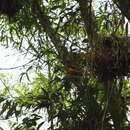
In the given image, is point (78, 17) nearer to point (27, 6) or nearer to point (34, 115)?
point (27, 6)

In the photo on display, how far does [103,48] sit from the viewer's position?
2.03 m

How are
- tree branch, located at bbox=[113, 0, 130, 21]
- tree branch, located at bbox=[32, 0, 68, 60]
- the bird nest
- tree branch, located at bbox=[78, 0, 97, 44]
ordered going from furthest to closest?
tree branch, located at bbox=[32, 0, 68, 60], tree branch, located at bbox=[78, 0, 97, 44], the bird nest, tree branch, located at bbox=[113, 0, 130, 21]

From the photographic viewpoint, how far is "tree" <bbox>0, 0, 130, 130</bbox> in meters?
2.05

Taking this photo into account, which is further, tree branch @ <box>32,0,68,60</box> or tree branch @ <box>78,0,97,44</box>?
tree branch @ <box>32,0,68,60</box>

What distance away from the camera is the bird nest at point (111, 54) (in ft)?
6.59

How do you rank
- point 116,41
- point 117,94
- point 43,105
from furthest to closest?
point 43,105 → point 117,94 → point 116,41

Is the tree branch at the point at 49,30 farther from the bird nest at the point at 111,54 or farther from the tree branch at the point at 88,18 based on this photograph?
the bird nest at the point at 111,54

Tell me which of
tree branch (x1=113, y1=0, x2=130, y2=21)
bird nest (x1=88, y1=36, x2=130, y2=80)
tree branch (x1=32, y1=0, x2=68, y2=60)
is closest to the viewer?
tree branch (x1=113, y1=0, x2=130, y2=21)

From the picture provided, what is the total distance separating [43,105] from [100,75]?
1.62 ft

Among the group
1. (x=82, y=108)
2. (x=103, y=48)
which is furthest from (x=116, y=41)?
(x=82, y=108)

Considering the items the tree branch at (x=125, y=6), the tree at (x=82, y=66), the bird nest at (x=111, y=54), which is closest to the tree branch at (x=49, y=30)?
the tree at (x=82, y=66)

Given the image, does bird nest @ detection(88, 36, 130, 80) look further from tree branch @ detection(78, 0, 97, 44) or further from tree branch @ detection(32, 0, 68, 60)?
tree branch @ detection(32, 0, 68, 60)

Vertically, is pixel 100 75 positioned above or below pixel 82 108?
above

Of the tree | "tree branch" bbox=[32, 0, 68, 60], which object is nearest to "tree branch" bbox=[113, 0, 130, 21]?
the tree
